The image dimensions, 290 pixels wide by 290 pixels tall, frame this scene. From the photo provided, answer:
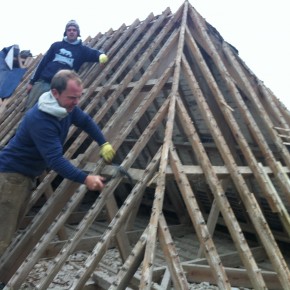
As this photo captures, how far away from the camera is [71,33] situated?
5.20 metres

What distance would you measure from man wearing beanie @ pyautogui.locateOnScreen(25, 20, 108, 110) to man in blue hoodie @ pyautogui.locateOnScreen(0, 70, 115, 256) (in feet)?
6.08

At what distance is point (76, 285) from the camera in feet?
9.39

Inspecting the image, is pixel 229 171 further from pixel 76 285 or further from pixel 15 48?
pixel 15 48

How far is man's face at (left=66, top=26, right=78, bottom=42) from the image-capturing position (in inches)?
204

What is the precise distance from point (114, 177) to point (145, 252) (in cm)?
97

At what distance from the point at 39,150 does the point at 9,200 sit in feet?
2.29

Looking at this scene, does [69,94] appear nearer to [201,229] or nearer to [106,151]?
[106,151]

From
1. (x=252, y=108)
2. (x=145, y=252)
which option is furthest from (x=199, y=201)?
(x=145, y=252)

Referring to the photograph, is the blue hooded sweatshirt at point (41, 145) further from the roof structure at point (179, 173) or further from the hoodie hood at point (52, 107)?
Answer: the roof structure at point (179, 173)

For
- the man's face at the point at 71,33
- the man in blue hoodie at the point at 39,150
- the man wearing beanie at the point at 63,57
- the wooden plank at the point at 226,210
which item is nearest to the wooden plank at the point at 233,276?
the wooden plank at the point at 226,210

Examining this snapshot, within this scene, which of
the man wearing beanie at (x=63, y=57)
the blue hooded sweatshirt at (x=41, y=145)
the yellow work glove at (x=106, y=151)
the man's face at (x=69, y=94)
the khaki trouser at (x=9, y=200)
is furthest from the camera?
the man wearing beanie at (x=63, y=57)

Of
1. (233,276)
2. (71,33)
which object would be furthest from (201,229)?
(71,33)

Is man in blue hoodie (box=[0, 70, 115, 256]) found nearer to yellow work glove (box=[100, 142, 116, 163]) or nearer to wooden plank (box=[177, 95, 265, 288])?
yellow work glove (box=[100, 142, 116, 163])

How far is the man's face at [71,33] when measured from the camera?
17.0ft
